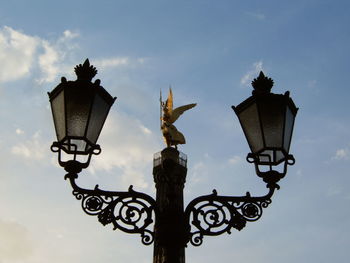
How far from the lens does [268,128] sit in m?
3.83

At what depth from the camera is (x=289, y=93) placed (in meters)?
3.92

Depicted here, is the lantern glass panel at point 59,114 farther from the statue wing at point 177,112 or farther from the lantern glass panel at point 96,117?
the statue wing at point 177,112

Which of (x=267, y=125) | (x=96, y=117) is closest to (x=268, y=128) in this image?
(x=267, y=125)

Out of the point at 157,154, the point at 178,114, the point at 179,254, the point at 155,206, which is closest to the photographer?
the point at 179,254

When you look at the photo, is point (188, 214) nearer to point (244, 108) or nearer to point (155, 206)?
Result: point (155, 206)

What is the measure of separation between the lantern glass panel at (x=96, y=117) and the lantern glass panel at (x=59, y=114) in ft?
0.60

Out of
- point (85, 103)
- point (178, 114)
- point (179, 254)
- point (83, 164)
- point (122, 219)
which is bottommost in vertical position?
point (179, 254)

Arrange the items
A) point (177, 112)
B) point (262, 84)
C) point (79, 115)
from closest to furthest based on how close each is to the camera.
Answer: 1. point (79, 115)
2. point (262, 84)
3. point (177, 112)

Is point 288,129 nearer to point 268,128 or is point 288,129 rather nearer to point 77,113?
point 268,128

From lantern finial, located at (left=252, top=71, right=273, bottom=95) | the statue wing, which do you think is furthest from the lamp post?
the statue wing

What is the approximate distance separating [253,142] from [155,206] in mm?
855

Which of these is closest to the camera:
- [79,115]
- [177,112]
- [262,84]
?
[79,115]

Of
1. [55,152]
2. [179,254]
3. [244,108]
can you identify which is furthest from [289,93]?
[55,152]

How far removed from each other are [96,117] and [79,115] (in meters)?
0.13
